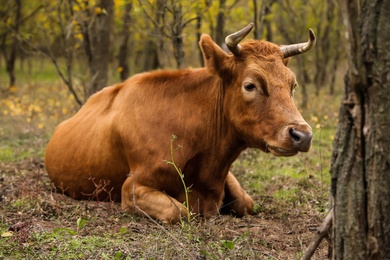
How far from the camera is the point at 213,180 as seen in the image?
6211mm

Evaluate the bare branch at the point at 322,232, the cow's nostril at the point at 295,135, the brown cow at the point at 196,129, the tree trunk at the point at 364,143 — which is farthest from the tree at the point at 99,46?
the tree trunk at the point at 364,143

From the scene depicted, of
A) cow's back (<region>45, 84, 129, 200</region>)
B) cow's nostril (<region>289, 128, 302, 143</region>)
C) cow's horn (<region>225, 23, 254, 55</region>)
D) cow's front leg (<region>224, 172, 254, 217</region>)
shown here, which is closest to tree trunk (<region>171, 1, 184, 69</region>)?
cow's back (<region>45, 84, 129, 200</region>)

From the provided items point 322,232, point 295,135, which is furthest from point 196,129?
point 322,232

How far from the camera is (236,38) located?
5711mm

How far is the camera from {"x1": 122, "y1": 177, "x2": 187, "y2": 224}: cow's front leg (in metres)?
5.73

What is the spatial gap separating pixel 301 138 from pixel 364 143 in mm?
1672

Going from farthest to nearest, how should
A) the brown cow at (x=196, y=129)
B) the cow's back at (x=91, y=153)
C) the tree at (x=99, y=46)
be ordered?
the tree at (x=99, y=46) < the cow's back at (x=91, y=153) < the brown cow at (x=196, y=129)

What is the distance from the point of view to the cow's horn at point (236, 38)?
561 centimetres

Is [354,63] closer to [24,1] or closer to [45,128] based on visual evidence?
[45,128]

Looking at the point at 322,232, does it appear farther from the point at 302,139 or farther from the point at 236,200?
the point at 236,200

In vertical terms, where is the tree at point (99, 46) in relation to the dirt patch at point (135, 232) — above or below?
above

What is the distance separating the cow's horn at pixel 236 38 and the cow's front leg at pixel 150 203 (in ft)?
5.11

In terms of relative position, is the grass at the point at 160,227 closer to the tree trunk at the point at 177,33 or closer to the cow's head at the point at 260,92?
the cow's head at the point at 260,92

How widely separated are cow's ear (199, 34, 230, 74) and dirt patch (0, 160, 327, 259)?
4.93ft
